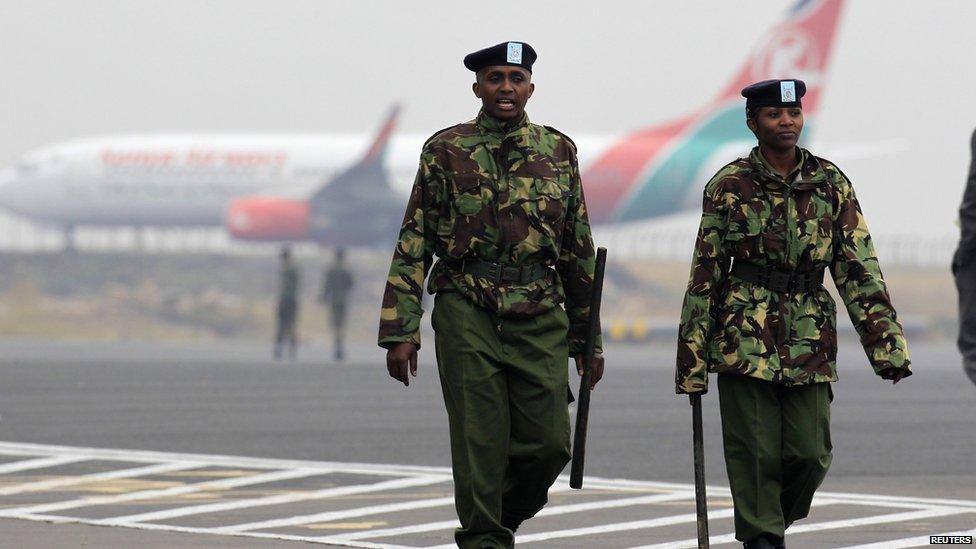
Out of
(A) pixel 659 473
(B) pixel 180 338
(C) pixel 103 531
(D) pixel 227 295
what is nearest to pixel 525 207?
(C) pixel 103 531

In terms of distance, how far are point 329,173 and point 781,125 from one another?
181ft

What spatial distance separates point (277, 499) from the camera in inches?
399

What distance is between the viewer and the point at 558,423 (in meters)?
6.73

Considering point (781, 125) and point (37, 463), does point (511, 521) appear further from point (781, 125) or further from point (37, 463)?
point (37, 463)

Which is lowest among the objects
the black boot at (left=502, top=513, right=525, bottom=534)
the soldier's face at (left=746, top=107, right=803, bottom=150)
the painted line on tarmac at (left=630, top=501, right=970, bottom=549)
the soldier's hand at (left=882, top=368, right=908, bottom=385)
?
the painted line on tarmac at (left=630, top=501, right=970, bottom=549)

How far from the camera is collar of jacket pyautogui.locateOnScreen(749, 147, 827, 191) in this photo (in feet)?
21.7

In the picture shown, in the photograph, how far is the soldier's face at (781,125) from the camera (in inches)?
261

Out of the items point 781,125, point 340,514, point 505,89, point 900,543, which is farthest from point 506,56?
point 340,514

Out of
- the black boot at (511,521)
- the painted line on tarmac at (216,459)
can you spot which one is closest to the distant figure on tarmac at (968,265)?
the black boot at (511,521)

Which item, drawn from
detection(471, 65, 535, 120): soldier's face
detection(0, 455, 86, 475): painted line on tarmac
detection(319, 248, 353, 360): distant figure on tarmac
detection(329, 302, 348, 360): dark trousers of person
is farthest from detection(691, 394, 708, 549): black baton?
detection(319, 248, 353, 360): distant figure on tarmac

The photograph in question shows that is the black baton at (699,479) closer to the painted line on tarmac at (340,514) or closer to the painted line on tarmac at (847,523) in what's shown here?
the painted line on tarmac at (847,523)

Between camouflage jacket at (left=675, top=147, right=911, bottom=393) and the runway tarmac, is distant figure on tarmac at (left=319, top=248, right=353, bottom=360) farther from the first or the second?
camouflage jacket at (left=675, top=147, right=911, bottom=393)

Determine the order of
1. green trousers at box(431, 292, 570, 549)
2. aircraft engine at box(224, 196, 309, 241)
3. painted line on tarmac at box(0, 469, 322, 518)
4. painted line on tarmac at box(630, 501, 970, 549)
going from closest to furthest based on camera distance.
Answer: green trousers at box(431, 292, 570, 549) → painted line on tarmac at box(630, 501, 970, 549) → painted line on tarmac at box(0, 469, 322, 518) → aircraft engine at box(224, 196, 309, 241)

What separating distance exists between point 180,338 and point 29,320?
4.60 meters
